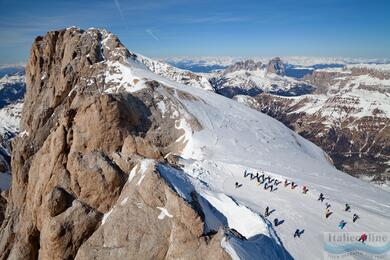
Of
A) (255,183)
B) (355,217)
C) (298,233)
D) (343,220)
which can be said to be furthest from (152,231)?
(355,217)

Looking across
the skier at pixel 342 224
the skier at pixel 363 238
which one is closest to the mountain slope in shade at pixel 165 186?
the skier at pixel 342 224

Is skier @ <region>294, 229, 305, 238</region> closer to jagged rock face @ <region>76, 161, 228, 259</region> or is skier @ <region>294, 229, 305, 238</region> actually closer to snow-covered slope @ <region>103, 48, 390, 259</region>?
snow-covered slope @ <region>103, 48, 390, 259</region>

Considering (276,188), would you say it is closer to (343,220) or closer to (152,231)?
(343,220)

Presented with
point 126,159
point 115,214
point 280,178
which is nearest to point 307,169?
point 280,178

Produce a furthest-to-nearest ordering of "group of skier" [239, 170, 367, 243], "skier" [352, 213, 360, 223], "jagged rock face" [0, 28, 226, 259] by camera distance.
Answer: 1. "skier" [352, 213, 360, 223]
2. "group of skier" [239, 170, 367, 243]
3. "jagged rock face" [0, 28, 226, 259]

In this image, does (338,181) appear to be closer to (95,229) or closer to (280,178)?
(280,178)

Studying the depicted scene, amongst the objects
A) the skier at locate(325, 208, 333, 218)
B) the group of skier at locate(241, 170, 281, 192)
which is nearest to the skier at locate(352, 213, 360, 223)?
the skier at locate(325, 208, 333, 218)
